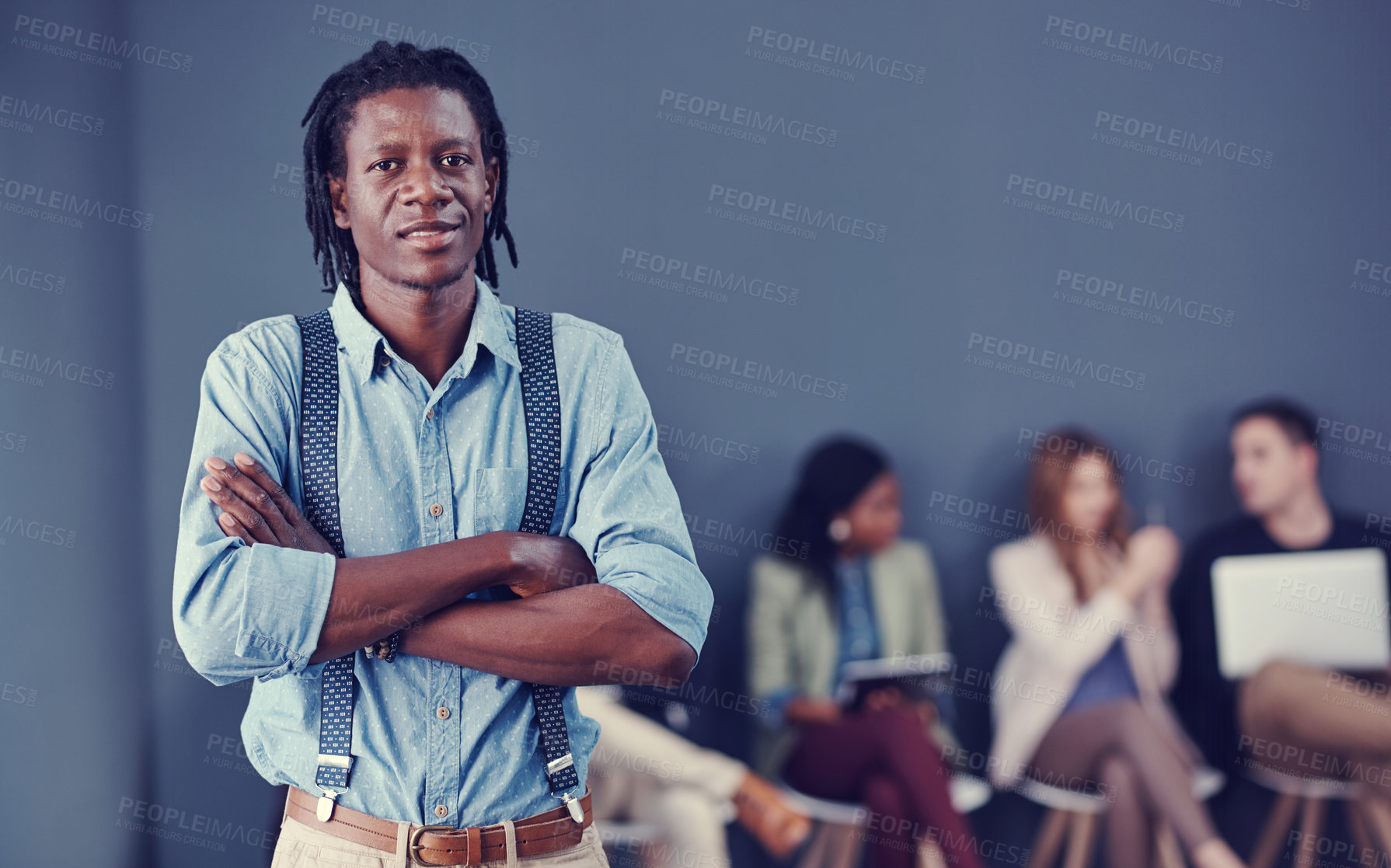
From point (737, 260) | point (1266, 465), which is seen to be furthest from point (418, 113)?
point (1266, 465)

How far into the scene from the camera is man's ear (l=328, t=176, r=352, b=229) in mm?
1508

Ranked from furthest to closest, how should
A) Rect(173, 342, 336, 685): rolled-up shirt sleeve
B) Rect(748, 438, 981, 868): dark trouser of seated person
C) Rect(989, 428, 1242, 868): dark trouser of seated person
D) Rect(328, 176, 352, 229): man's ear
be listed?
Rect(989, 428, 1242, 868): dark trouser of seated person < Rect(748, 438, 981, 868): dark trouser of seated person < Rect(328, 176, 352, 229): man's ear < Rect(173, 342, 336, 685): rolled-up shirt sleeve

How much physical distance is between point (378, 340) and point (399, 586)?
0.34m

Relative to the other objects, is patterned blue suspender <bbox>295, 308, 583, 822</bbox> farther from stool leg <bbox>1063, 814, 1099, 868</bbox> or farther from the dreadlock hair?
→ stool leg <bbox>1063, 814, 1099, 868</bbox>

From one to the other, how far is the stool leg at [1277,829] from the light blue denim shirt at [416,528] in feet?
10.5

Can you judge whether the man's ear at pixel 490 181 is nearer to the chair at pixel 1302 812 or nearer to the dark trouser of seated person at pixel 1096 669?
the dark trouser of seated person at pixel 1096 669

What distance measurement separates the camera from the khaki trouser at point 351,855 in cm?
125

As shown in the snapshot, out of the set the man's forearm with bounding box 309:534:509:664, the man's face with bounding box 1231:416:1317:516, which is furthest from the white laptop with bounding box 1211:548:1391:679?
the man's forearm with bounding box 309:534:509:664

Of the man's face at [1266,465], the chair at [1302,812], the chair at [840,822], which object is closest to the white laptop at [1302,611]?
the man's face at [1266,465]

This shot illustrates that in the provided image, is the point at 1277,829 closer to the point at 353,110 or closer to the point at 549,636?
the point at 549,636

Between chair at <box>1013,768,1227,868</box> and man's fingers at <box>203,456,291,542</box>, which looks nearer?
man's fingers at <box>203,456,291,542</box>

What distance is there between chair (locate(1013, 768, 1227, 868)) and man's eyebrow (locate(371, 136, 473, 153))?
306 centimetres

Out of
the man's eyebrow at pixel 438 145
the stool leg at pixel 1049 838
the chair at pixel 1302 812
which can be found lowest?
the stool leg at pixel 1049 838

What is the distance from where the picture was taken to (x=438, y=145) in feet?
4.66
